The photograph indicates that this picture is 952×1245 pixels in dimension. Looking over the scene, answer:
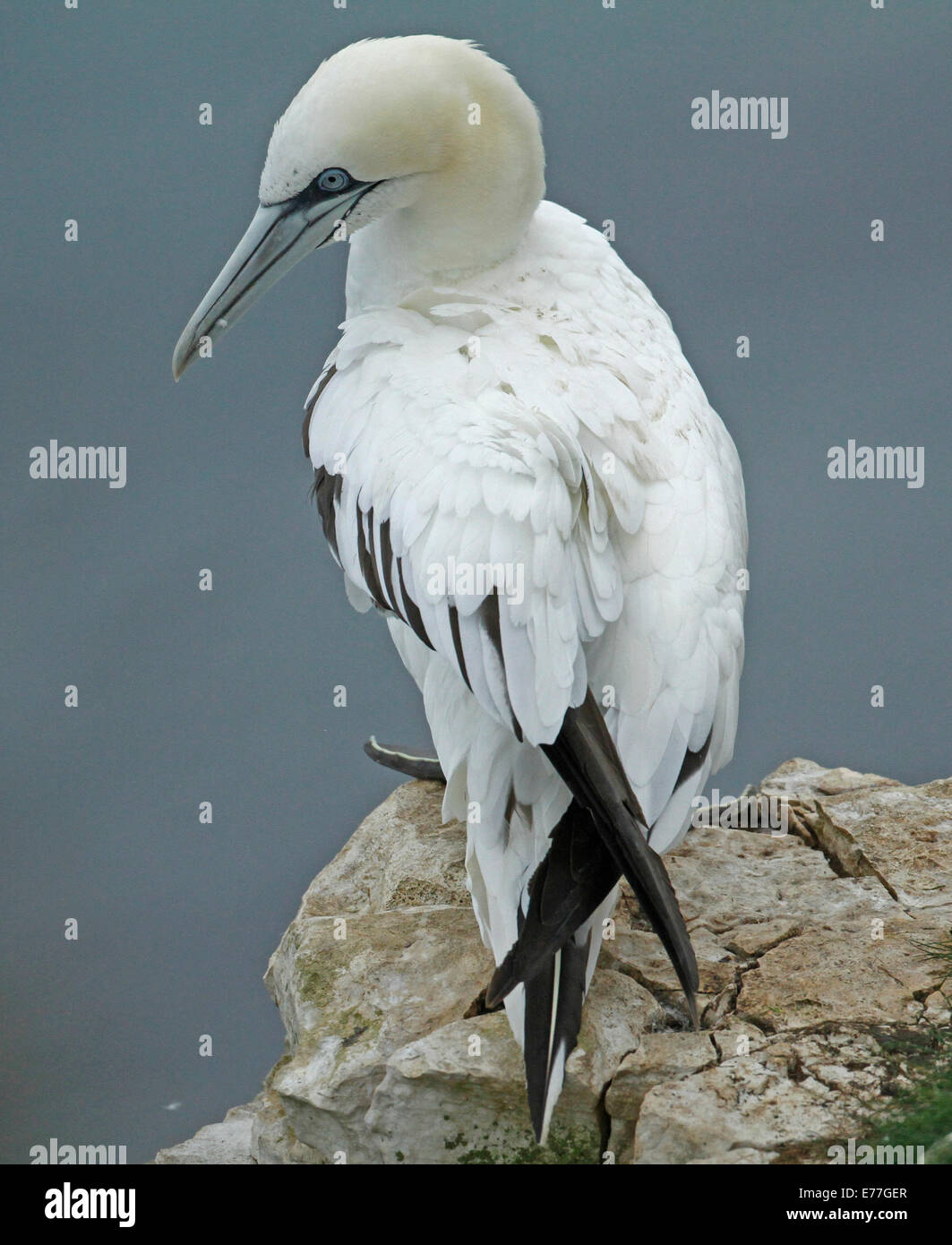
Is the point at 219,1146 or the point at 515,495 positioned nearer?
the point at 515,495

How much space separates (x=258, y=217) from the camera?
327 centimetres

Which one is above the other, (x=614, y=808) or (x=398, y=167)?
(x=398, y=167)

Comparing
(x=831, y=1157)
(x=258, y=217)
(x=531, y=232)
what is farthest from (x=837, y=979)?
(x=258, y=217)

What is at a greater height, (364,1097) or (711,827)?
(711,827)

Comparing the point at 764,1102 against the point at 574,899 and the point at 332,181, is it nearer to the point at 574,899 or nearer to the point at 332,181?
the point at 574,899

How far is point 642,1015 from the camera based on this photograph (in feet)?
9.58

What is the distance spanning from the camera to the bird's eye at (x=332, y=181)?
122 inches

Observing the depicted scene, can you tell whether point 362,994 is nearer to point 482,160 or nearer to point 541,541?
point 541,541

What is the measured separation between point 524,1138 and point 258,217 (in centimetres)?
216

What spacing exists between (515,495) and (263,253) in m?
1.10

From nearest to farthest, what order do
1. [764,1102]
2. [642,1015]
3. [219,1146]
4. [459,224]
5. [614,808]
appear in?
[614,808]
[764,1102]
[642,1015]
[459,224]
[219,1146]

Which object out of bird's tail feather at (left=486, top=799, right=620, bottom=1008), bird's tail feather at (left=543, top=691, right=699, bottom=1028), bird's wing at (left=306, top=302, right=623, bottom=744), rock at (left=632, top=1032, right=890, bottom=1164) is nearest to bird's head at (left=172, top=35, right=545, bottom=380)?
bird's wing at (left=306, top=302, right=623, bottom=744)

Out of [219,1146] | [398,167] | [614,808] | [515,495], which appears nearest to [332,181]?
[398,167]

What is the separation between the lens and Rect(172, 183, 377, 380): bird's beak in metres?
3.19
